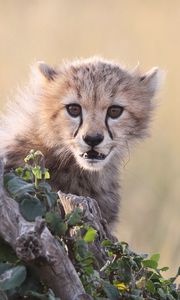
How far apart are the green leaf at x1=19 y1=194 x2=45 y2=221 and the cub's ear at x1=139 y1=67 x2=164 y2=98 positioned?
3.21 metres

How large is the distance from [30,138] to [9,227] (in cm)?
283

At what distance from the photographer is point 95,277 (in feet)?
7.63

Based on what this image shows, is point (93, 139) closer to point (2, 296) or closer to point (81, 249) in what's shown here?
point (81, 249)

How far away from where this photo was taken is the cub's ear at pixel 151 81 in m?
5.41

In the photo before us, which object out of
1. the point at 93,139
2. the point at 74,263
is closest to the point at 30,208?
the point at 74,263

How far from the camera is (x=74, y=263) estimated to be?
230 cm

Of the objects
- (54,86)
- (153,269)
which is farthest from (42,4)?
(153,269)

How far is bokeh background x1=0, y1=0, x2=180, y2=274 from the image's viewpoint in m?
5.73

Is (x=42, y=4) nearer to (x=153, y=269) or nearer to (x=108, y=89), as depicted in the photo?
(x=108, y=89)

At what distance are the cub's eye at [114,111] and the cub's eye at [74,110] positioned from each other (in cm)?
15

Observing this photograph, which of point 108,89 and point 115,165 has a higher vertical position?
point 108,89

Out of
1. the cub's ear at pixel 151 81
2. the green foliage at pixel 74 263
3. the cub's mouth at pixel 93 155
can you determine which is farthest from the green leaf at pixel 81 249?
the cub's ear at pixel 151 81

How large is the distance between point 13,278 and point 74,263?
292 mm

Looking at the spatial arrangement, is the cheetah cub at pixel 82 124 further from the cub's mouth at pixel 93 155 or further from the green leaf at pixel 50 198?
the green leaf at pixel 50 198
